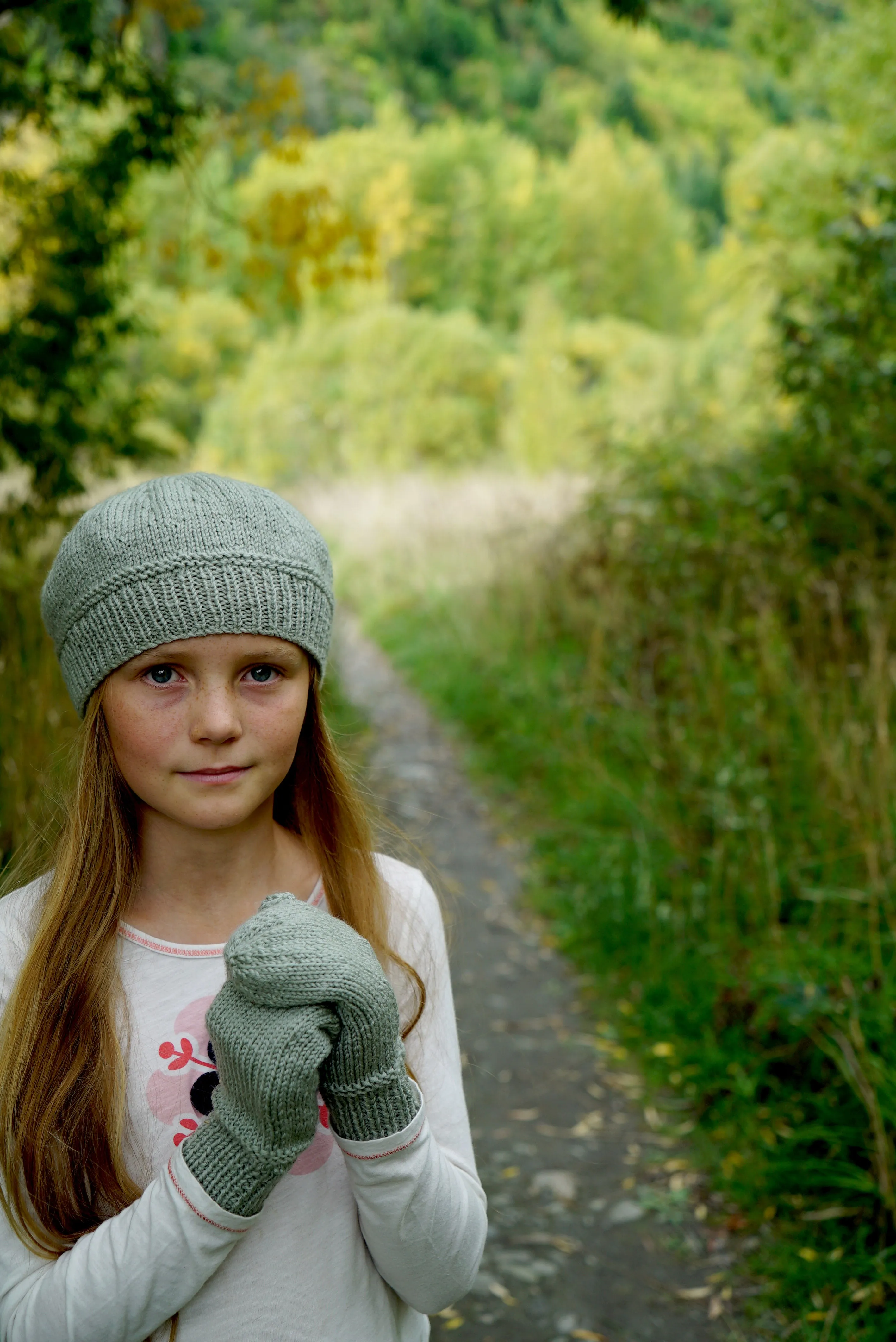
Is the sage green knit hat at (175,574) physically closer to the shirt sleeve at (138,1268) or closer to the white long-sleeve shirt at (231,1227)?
the white long-sleeve shirt at (231,1227)

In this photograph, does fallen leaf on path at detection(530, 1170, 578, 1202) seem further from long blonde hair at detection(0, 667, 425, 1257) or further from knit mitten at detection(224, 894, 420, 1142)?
knit mitten at detection(224, 894, 420, 1142)

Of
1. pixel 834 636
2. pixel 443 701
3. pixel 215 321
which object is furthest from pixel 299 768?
pixel 215 321

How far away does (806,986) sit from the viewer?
8.62 feet

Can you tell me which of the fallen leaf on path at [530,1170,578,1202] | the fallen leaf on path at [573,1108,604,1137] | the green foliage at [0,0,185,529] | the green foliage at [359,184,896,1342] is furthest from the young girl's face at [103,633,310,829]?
the green foliage at [0,0,185,529]

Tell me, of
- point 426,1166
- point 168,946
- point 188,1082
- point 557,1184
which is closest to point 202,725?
point 168,946

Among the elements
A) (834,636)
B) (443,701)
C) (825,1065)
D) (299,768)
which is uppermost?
(443,701)

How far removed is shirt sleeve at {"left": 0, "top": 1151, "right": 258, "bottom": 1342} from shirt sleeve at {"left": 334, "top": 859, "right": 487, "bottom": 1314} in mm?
137

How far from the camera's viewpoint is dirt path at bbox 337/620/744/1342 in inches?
92.2

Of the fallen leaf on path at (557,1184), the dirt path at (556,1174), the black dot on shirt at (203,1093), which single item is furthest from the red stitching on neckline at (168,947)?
the fallen leaf on path at (557,1184)

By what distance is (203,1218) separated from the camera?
1.03m

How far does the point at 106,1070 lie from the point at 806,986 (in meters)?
1.98

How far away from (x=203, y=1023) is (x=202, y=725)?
0.35 meters

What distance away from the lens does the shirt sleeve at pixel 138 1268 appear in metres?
1.04

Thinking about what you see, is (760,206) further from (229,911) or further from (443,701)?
(229,911)
